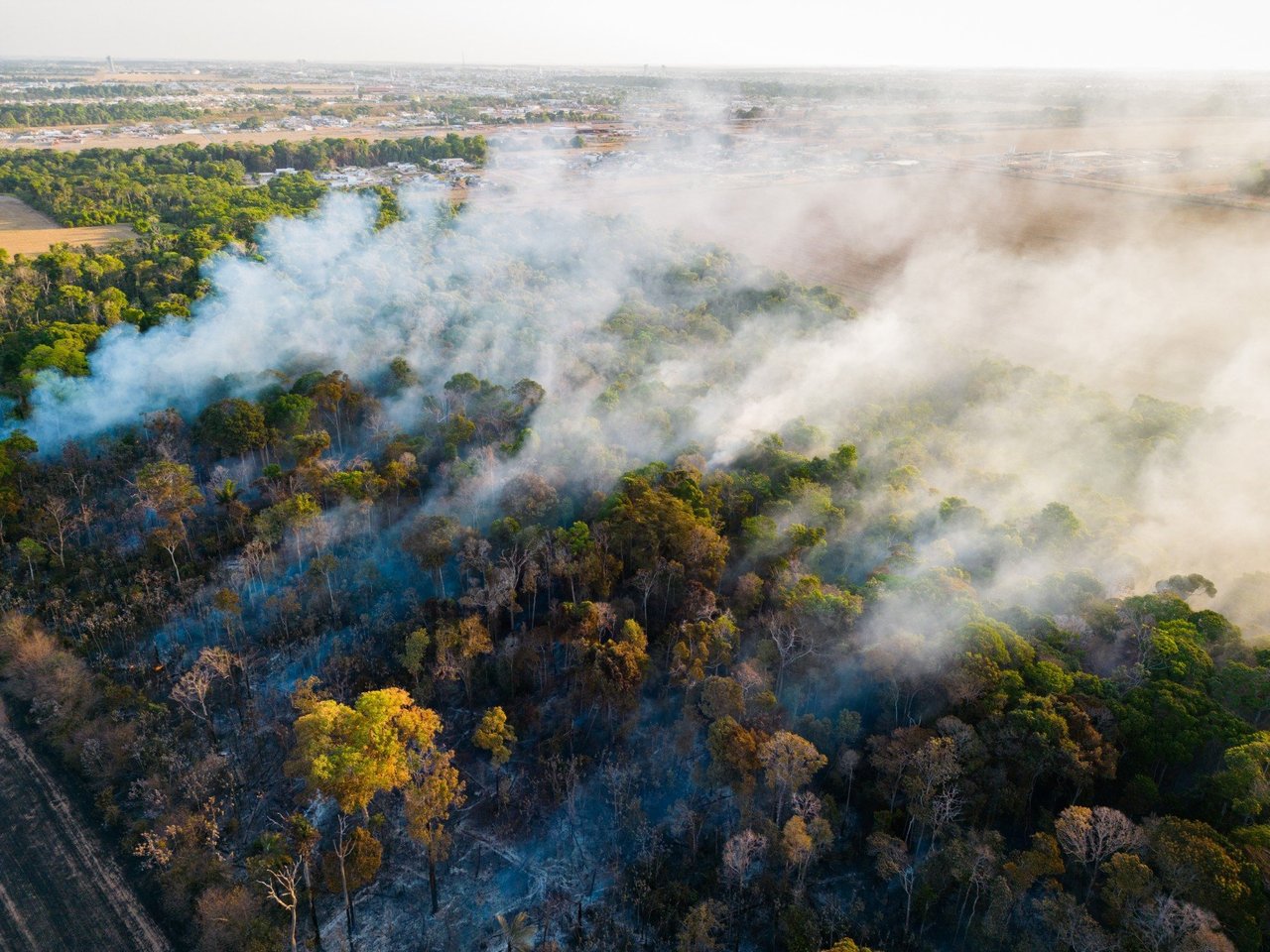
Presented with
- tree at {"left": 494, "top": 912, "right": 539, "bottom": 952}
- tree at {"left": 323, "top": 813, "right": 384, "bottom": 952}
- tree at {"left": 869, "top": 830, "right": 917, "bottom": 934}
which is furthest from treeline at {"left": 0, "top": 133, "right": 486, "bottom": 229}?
tree at {"left": 869, "top": 830, "right": 917, "bottom": 934}

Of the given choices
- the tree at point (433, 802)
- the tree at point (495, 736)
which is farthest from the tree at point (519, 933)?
the tree at point (495, 736)

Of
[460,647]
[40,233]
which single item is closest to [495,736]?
[460,647]

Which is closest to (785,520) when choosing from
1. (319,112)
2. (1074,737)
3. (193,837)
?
(1074,737)

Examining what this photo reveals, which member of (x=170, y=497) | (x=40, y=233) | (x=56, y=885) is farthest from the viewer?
(x=40, y=233)

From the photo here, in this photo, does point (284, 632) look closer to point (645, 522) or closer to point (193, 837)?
point (193, 837)

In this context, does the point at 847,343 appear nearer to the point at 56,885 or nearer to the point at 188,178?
the point at 56,885

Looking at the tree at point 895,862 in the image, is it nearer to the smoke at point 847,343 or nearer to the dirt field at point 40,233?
the smoke at point 847,343
